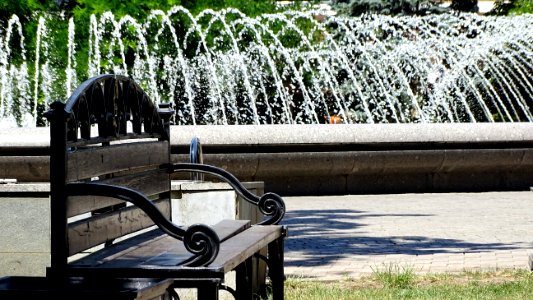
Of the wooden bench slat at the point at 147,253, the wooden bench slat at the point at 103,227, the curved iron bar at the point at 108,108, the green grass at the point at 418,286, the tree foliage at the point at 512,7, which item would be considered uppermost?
the tree foliage at the point at 512,7

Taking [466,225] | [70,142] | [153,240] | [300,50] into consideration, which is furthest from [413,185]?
[300,50]

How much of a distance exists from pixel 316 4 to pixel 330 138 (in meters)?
27.6

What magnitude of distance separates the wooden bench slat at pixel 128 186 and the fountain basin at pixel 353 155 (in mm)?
5800

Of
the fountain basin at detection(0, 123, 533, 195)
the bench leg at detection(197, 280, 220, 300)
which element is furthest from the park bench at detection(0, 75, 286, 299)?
the fountain basin at detection(0, 123, 533, 195)

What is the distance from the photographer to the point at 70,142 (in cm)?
363

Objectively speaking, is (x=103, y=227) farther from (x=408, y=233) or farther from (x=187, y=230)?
(x=408, y=233)

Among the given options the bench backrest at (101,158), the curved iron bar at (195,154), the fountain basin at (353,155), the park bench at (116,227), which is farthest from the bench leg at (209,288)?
the fountain basin at (353,155)

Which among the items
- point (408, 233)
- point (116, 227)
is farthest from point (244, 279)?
point (408, 233)

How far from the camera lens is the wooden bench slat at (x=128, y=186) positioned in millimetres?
3641

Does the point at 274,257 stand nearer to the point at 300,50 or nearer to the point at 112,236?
the point at 112,236

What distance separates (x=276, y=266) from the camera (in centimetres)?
496

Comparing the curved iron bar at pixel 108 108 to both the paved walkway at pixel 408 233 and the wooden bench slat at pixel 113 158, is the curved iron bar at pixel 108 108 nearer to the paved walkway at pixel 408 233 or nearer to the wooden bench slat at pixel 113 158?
the wooden bench slat at pixel 113 158

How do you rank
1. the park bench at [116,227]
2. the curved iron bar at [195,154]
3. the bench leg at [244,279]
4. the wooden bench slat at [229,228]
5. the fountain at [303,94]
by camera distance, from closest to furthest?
the park bench at [116,227]
the wooden bench slat at [229,228]
the bench leg at [244,279]
the curved iron bar at [195,154]
the fountain at [303,94]

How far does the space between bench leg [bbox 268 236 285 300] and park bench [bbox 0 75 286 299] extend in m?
0.10
